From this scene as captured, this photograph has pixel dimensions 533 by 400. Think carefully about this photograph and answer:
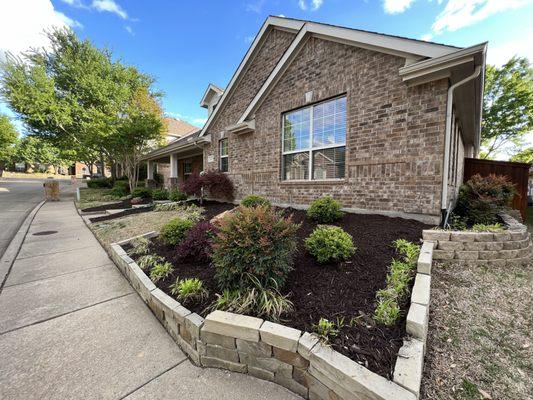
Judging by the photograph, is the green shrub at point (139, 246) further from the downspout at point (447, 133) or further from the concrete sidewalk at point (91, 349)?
the downspout at point (447, 133)

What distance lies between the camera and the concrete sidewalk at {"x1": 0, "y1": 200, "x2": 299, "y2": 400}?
1772 millimetres

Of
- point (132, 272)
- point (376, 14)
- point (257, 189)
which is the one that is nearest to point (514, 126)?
point (376, 14)

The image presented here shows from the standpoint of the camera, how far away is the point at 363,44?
509 centimetres

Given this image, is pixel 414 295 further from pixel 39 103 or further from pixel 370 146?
pixel 39 103

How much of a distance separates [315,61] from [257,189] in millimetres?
4173

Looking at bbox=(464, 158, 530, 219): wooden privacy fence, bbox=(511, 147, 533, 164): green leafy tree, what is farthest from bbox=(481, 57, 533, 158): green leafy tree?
bbox=(464, 158, 530, 219): wooden privacy fence

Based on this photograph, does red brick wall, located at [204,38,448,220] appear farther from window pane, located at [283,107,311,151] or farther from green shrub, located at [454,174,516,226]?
green shrub, located at [454,174,516,226]

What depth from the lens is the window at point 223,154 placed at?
32.3 feet

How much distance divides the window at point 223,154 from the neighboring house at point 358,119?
1278mm

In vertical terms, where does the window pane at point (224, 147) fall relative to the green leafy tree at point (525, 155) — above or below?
below

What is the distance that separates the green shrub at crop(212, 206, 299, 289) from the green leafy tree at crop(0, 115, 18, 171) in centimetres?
4935

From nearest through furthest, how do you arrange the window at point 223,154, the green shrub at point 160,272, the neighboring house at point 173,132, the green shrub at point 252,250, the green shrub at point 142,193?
the green shrub at point 252,250 → the green shrub at point 160,272 → the window at point 223,154 → the green shrub at point 142,193 → the neighboring house at point 173,132

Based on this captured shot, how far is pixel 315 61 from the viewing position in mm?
6145

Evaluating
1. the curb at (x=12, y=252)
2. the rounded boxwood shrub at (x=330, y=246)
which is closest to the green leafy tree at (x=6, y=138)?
the curb at (x=12, y=252)
